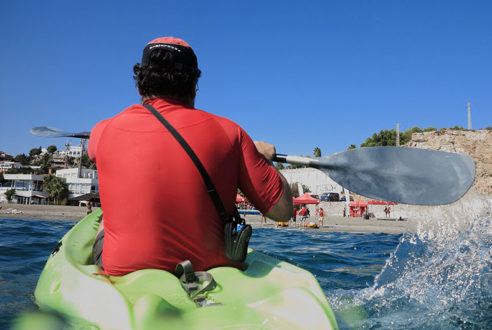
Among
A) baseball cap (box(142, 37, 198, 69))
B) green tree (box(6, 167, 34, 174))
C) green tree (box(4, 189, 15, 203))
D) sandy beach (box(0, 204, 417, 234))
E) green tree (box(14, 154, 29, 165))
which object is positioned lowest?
green tree (box(4, 189, 15, 203))

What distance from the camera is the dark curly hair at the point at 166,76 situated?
1762 mm

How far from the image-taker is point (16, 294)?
2.52 metres

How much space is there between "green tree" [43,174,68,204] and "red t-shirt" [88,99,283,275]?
6284cm

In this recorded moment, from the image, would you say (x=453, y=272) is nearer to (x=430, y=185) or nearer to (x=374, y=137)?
(x=430, y=185)

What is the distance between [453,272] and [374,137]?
222 feet

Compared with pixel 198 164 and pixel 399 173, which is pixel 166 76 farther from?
pixel 399 173

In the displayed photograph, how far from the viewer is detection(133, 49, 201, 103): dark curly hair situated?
176 centimetres

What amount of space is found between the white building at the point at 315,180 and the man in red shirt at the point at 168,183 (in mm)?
62748

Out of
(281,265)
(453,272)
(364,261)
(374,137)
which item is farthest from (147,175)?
(374,137)

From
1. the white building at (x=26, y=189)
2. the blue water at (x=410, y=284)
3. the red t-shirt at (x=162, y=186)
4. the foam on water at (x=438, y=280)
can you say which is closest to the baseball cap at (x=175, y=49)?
the red t-shirt at (x=162, y=186)

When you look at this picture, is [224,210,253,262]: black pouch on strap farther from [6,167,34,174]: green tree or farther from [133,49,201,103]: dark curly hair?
[6,167,34,174]: green tree

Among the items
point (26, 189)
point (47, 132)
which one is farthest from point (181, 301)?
point (26, 189)

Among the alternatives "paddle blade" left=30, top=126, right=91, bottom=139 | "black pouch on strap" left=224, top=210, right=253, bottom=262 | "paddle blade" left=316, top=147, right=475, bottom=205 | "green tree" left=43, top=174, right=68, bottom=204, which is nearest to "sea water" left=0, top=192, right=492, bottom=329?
"paddle blade" left=316, top=147, right=475, bottom=205

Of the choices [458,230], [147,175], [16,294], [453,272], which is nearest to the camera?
[147,175]
